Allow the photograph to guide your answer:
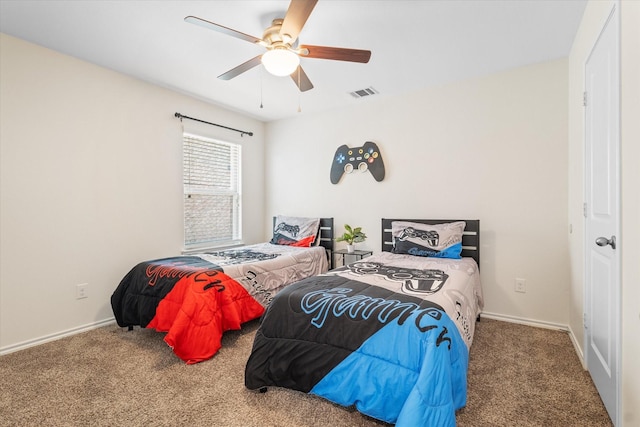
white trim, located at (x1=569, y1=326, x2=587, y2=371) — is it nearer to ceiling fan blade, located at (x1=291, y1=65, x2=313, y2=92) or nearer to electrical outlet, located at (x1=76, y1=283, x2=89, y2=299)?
ceiling fan blade, located at (x1=291, y1=65, x2=313, y2=92)

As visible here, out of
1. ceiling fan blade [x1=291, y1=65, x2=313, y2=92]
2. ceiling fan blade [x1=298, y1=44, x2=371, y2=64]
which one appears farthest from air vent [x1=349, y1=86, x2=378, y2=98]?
ceiling fan blade [x1=298, y1=44, x2=371, y2=64]

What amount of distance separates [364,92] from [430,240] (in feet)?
6.02

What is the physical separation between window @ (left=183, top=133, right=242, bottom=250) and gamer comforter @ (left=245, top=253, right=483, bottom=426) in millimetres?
2316

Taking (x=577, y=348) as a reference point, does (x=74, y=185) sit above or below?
above

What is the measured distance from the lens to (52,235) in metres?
2.73

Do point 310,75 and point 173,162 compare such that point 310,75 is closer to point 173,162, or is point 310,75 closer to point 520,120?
point 173,162

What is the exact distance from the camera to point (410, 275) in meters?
2.35

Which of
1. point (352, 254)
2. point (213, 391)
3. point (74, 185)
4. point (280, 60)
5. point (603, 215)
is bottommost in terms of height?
point (213, 391)

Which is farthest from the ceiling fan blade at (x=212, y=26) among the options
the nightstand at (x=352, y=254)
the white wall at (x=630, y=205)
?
the nightstand at (x=352, y=254)

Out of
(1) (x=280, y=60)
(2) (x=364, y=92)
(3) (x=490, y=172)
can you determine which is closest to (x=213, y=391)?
(1) (x=280, y=60)

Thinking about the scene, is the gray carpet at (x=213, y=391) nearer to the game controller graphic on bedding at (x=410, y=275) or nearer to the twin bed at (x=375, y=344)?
the twin bed at (x=375, y=344)

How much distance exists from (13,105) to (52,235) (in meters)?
1.08

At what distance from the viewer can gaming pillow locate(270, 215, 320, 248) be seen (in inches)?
159

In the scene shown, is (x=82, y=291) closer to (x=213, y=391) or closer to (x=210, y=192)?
(x=210, y=192)
